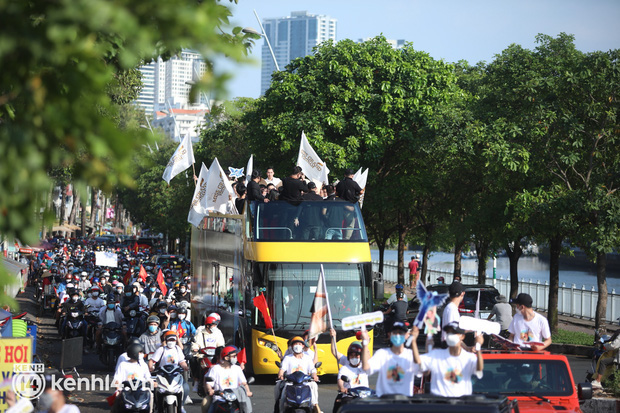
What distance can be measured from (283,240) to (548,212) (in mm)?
7975

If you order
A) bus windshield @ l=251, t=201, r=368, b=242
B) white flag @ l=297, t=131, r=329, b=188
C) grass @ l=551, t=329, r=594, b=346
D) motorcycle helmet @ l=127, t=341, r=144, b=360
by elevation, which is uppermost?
white flag @ l=297, t=131, r=329, b=188

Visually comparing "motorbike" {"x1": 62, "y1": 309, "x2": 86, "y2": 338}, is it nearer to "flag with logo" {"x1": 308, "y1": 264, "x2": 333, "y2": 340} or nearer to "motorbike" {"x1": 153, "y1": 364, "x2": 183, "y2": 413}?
"motorbike" {"x1": 153, "y1": 364, "x2": 183, "y2": 413}

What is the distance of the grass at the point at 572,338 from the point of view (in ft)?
75.0

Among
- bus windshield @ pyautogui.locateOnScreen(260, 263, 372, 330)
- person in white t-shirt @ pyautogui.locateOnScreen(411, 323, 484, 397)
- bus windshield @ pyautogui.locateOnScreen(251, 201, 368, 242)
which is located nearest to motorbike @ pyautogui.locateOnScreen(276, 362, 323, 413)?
person in white t-shirt @ pyautogui.locateOnScreen(411, 323, 484, 397)

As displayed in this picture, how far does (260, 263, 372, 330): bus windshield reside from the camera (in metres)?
16.7

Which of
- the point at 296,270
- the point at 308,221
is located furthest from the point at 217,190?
the point at 296,270

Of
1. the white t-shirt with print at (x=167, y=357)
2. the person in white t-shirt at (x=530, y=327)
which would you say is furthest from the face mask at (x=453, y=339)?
the white t-shirt with print at (x=167, y=357)

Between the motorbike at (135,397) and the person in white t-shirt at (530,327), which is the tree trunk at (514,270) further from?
the motorbike at (135,397)

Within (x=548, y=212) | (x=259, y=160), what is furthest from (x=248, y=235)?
(x=259, y=160)

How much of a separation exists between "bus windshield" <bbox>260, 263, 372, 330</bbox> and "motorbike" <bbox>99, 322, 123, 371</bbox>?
4.41 meters

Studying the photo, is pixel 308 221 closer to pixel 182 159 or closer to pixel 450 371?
pixel 182 159

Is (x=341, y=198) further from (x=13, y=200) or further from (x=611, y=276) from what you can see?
(x=611, y=276)

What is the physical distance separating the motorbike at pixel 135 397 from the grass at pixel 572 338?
14.1 meters

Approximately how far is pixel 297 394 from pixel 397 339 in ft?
12.5
